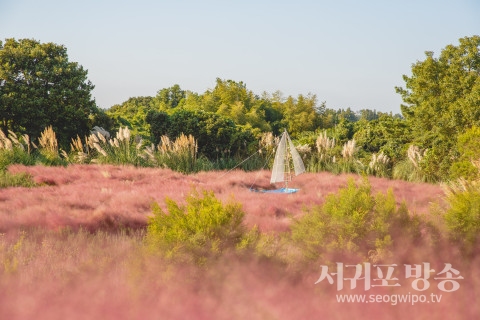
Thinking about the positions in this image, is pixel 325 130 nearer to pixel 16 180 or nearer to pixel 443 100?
pixel 443 100

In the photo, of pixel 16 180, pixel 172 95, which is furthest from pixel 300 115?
pixel 16 180

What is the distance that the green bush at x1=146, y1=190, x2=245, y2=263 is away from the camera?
11.8 ft

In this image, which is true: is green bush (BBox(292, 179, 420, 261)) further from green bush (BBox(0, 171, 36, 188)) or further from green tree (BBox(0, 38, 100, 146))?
green tree (BBox(0, 38, 100, 146))

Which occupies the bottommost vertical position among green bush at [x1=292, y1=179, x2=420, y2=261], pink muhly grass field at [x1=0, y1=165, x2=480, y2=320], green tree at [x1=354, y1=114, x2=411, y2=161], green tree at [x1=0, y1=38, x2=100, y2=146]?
pink muhly grass field at [x1=0, y1=165, x2=480, y2=320]

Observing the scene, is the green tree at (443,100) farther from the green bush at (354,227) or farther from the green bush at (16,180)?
the green bush at (16,180)

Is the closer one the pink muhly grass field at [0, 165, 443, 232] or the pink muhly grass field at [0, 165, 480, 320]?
the pink muhly grass field at [0, 165, 480, 320]

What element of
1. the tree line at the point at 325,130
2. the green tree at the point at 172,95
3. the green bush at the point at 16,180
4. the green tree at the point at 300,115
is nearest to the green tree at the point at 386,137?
the tree line at the point at 325,130

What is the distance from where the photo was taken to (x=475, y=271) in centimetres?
398

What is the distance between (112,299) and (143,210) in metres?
3.44

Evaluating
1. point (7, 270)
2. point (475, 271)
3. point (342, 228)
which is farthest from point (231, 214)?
point (475, 271)

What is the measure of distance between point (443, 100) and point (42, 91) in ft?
45.1

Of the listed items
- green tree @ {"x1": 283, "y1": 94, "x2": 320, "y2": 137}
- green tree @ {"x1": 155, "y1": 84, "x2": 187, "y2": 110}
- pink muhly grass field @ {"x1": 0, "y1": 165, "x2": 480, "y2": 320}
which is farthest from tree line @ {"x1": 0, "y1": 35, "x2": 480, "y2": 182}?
→ green tree @ {"x1": 155, "y1": 84, "x2": 187, "y2": 110}

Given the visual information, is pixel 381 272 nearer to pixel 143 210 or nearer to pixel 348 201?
pixel 348 201

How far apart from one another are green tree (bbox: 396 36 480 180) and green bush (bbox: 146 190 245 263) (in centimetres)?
866
